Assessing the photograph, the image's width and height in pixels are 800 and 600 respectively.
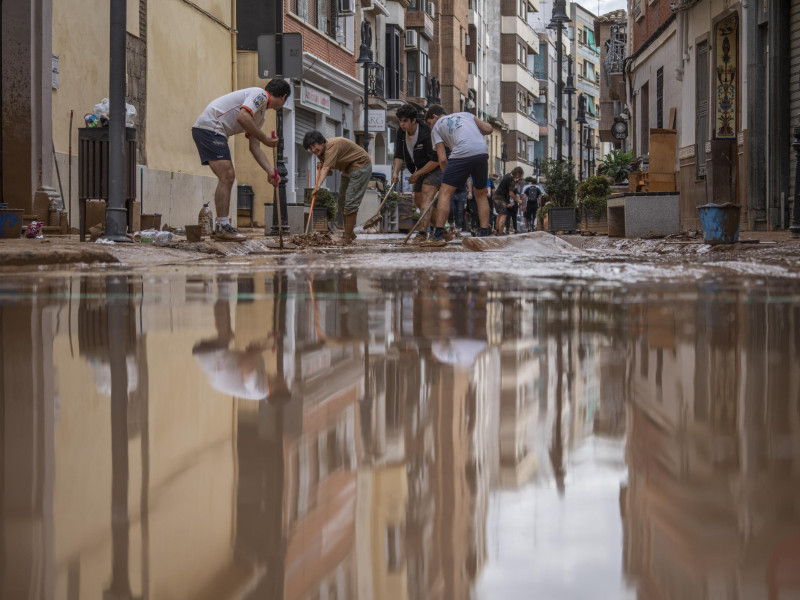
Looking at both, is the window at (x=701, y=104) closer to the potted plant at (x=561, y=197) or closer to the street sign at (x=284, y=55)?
the potted plant at (x=561, y=197)

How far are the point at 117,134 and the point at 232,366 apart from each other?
28.2 ft

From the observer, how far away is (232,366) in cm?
250

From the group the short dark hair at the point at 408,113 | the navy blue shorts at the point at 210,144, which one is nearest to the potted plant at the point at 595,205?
the short dark hair at the point at 408,113

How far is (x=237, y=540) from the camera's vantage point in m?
1.15

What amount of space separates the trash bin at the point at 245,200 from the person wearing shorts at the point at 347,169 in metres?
12.9

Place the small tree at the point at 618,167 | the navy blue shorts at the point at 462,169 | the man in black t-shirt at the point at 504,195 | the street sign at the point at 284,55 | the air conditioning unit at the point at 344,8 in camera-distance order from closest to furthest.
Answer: the navy blue shorts at the point at 462,169, the street sign at the point at 284,55, the man in black t-shirt at the point at 504,195, the small tree at the point at 618,167, the air conditioning unit at the point at 344,8

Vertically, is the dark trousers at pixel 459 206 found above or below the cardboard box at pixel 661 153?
below

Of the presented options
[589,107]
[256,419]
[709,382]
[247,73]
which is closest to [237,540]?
[256,419]

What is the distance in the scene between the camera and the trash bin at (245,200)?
27.2 meters

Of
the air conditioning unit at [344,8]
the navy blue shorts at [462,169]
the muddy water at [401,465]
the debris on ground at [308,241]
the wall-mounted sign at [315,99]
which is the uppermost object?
the air conditioning unit at [344,8]

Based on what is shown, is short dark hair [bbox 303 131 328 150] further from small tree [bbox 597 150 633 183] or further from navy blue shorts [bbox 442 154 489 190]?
small tree [bbox 597 150 633 183]

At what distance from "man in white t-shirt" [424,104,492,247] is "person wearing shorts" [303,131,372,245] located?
1608 millimetres

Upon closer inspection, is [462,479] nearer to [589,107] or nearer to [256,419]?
[256,419]

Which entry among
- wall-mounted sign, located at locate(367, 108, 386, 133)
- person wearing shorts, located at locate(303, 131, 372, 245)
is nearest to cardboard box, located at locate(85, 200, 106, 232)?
person wearing shorts, located at locate(303, 131, 372, 245)
